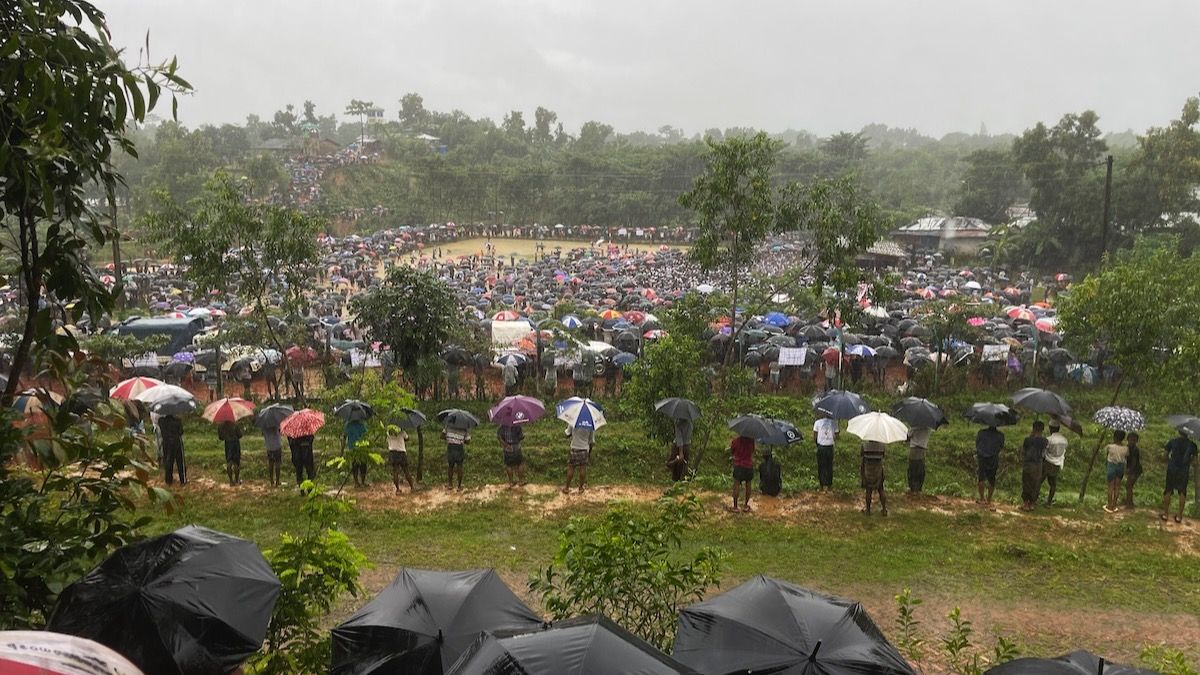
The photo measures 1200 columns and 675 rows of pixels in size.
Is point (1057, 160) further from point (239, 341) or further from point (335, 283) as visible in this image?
point (239, 341)

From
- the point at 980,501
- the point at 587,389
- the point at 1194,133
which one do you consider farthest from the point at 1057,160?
the point at 980,501

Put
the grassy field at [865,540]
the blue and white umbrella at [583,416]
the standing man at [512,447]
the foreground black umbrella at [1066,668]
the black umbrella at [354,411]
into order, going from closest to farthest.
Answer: the foreground black umbrella at [1066,668]
the grassy field at [865,540]
the black umbrella at [354,411]
the blue and white umbrella at [583,416]
the standing man at [512,447]

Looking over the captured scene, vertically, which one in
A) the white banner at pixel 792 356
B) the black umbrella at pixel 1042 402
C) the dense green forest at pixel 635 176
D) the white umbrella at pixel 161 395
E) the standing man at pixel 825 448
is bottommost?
the standing man at pixel 825 448

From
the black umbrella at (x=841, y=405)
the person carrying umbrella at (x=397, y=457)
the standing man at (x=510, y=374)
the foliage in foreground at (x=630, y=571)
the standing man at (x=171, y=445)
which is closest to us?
the foliage in foreground at (x=630, y=571)

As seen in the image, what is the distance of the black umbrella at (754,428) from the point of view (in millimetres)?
8797

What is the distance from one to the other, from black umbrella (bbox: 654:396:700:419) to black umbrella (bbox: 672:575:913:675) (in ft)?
17.1

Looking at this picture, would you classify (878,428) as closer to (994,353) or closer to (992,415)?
(992,415)

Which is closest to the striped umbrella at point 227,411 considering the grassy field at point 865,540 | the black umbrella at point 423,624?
the grassy field at point 865,540

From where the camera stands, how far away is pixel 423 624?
3.90m

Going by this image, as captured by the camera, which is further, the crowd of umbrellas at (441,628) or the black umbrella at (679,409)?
the black umbrella at (679,409)

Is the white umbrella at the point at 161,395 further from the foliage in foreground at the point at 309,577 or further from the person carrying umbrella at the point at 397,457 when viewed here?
the foliage in foreground at the point at 309,577

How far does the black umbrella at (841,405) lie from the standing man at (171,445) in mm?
8109

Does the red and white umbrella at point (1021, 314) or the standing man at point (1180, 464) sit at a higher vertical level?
the red and white umbrella at point (1021, 314)

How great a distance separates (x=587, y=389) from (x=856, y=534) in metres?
8.63
